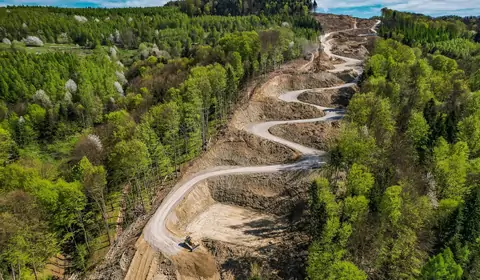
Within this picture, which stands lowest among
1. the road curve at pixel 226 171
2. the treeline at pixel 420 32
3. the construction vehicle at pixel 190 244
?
the construction vehicle at pixel 190 244

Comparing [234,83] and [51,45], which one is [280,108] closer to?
[234,83]

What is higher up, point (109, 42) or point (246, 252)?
point (109, 42)

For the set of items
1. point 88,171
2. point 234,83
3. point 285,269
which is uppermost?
point 234,83

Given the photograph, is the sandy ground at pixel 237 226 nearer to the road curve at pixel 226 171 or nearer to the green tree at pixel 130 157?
the road curve at pixel 226 171

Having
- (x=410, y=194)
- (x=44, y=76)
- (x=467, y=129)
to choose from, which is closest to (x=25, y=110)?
(x=44, y=76)

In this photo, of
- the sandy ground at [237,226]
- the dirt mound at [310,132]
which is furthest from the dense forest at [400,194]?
the sandy ground at [237,226]

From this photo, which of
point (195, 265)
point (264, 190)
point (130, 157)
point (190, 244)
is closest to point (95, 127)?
point (130, 157)

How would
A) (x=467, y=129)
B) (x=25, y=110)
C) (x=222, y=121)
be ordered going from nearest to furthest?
(x=467, y=129) < (x=222, y=121) < (x=25, y=110)
